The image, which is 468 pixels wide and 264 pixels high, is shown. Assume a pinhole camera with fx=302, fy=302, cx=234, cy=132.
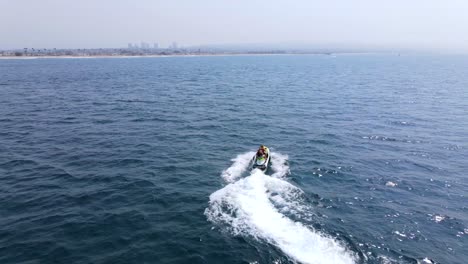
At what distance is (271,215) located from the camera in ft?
99.1

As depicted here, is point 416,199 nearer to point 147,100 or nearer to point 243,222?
point 243,222

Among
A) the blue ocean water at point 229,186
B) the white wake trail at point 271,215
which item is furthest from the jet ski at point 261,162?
the blue ocean water at point 229,186

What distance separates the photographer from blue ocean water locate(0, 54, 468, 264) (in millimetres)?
25562

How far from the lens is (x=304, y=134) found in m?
56.8

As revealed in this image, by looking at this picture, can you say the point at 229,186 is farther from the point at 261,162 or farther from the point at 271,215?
the point at 271,215

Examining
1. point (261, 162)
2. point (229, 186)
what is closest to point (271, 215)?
point (229, 186)

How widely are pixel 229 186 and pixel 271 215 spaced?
7347 mm

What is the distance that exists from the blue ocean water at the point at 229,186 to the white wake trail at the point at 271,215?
14cm

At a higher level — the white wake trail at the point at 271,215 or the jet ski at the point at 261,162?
the jet ski at the point at 261,162

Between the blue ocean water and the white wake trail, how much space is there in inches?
5.5

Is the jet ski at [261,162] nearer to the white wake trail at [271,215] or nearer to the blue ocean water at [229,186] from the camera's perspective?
the white wake trail at [271,215]

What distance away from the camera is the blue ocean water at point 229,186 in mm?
25562

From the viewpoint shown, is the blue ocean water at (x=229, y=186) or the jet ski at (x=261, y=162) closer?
the blue ocean water at (x=229, y=186)

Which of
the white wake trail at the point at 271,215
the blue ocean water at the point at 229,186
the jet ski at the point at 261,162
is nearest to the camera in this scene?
the white wake trail at the point at 271,215
